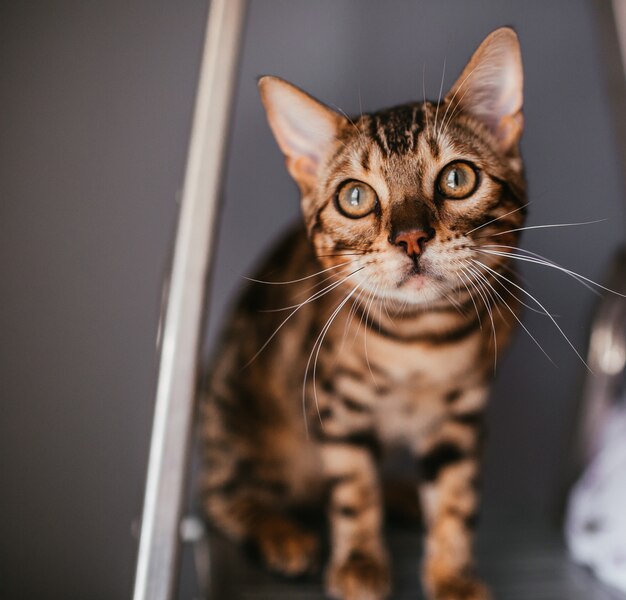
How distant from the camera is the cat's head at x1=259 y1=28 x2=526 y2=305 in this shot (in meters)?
0.54

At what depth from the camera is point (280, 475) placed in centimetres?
93

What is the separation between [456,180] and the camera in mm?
541

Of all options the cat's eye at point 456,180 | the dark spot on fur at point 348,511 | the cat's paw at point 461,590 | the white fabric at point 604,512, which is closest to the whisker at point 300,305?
the cat's eye at point 456,180

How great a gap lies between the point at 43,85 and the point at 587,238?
846 mm

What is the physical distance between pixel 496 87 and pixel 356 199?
16 cm

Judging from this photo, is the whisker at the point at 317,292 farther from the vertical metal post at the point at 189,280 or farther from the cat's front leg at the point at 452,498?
the cat's front leg at the point at 452,498

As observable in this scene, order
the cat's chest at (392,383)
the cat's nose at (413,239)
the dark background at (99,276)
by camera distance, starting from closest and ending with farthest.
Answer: the cat's nose at (413,239), the cat's chest at (392,383), the dark background at (99,276)

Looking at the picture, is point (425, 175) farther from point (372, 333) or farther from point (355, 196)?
point (372, 333)

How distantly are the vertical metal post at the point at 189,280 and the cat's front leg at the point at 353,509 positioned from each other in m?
0.25

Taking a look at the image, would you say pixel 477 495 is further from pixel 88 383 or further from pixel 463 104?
pixel 88 383

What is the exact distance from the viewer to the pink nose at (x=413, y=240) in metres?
0.53

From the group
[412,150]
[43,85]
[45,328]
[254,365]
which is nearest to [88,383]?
[45,328]

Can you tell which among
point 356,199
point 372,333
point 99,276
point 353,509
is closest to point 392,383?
point 372,333

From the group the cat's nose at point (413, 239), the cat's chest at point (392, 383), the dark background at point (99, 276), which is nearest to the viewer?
the cat's nose at point (413, 239)
